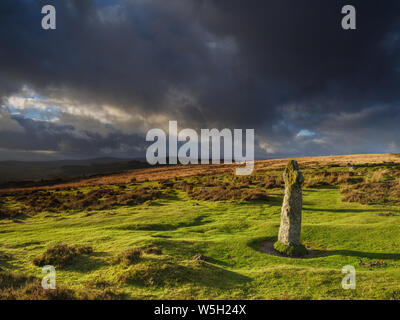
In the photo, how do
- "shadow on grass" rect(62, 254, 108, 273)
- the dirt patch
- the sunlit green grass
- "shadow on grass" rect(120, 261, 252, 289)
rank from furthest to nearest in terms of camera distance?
1. the dirt patch
2. "shadow on grass" rect(62, 254, 108, 273)
3. "shadow on grass" rect(120, 261, 252, 289)
4. the sunlit green grass

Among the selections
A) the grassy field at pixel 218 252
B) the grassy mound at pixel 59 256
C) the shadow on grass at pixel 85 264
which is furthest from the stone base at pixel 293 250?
the grassy mound at pixel 59 256

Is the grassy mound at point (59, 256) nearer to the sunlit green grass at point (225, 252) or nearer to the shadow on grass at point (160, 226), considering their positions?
the sunlit green grass at point (225, 252)

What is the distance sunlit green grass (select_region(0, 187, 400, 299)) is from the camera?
Answer: 746cm

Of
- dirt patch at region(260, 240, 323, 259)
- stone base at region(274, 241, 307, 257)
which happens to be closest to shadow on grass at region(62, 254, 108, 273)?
dirt patch at region(260, 240, 323, 259)

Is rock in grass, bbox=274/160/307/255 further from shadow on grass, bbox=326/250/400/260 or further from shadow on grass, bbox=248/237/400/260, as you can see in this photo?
shadow on grass, bbox=326/250/400/260

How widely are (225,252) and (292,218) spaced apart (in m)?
4.33

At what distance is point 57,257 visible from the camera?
10.1 m

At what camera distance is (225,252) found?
1193 centimetres

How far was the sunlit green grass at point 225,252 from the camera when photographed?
746 cm

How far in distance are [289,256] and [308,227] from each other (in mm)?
4491

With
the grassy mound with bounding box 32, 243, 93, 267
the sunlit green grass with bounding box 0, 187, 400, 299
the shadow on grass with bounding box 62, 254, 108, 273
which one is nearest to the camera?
the sunlit green grass with bounding box 0, 187, 400, 299

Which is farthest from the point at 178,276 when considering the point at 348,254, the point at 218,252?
the point at 348,254

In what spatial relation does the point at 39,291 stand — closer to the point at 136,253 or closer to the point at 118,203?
the point at 136,253

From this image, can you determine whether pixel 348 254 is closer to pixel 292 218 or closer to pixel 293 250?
pixel 293 250
